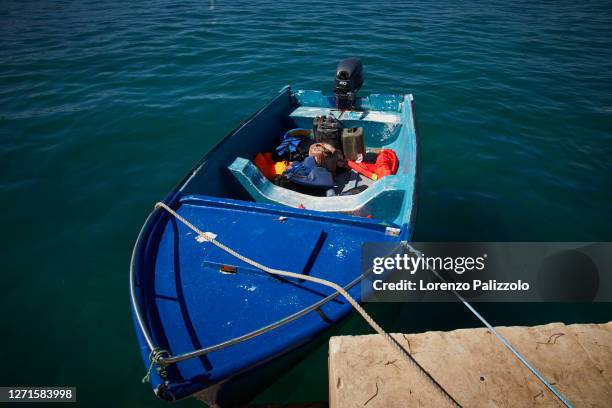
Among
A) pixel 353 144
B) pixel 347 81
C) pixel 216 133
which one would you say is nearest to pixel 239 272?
pixel 353 144

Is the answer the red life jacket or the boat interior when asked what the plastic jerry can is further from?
the boat interior

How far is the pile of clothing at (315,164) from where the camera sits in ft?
17.9

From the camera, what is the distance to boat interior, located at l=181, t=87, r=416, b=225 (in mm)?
4609

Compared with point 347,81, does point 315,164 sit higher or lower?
lower

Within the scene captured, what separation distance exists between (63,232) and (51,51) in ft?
39.4

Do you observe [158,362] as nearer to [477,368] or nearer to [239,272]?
[239,272]

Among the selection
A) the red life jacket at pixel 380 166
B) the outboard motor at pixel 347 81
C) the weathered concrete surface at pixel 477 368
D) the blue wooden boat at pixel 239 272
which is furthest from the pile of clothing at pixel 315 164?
the weathered concrete surface at pixel 477 368

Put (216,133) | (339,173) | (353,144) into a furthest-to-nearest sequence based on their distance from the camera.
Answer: (216,133) → (339,173) → (353,144)

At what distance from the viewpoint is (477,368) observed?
7.80ft

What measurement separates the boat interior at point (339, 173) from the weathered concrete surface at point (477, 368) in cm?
183

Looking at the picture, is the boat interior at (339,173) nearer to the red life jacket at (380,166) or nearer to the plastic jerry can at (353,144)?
the red life jacket at (380,166)

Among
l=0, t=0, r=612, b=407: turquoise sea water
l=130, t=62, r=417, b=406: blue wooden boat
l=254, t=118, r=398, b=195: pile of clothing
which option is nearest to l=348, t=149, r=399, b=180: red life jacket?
l=254, t=118, r=398, b=195: pile of clothing

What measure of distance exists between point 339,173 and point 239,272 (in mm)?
3470

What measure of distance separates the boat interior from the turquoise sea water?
1.55 m
